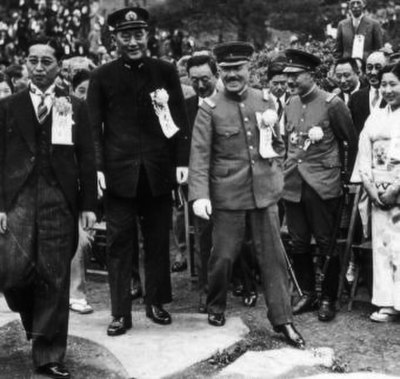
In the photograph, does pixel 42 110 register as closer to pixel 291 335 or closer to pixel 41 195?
pixel 41 195

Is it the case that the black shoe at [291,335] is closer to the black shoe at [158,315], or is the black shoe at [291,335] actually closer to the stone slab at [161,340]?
the stone slab at [161,340]

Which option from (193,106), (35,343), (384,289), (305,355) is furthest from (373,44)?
(35,343)

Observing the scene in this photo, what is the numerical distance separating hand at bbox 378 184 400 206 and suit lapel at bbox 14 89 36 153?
104 inches

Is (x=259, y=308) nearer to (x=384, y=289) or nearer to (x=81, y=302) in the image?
(x=384, y=289)

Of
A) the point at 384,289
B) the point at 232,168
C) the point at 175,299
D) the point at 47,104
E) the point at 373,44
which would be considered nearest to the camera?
the point at 47,104

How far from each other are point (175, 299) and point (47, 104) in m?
2.66

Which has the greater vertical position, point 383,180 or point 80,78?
point 80,78

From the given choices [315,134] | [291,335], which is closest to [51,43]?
[315,134]

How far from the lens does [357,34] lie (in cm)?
1076

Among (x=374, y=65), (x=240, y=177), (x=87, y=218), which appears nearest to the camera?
(x=87, y=218)

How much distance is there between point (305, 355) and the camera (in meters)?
5.24

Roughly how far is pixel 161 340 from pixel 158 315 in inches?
17.9

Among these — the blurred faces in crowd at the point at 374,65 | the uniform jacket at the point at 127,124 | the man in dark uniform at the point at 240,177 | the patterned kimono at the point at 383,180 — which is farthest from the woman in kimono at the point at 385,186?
the blurred faces in crowd at the point at 374,65

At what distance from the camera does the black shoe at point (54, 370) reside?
4.89 m
